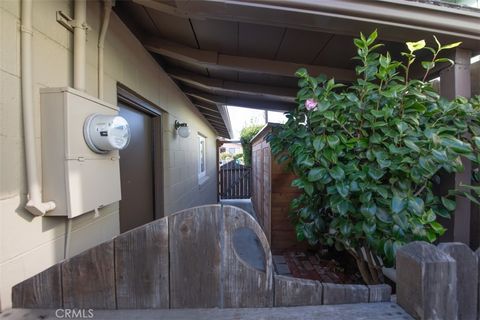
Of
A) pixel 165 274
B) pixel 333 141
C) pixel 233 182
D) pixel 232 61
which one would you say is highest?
pixel 232 61

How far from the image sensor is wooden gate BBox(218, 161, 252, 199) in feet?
35.3

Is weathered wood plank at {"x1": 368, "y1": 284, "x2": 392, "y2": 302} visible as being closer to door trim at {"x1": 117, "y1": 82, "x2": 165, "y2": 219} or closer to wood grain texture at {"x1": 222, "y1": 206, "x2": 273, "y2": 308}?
wood grain texture at {"x1": 222, "y1": 206, "x2": 273, "y2": 308}

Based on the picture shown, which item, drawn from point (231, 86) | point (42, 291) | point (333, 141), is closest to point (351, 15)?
point (333, 141)

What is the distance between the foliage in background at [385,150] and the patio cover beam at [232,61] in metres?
0.97

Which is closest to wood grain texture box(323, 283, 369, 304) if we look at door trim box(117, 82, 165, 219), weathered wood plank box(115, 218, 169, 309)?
weathered wood plank box(115, 218, 169, 309)

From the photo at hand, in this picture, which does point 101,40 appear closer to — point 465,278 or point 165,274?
point 165,274

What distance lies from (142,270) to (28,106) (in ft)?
2.67

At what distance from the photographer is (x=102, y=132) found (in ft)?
4.58

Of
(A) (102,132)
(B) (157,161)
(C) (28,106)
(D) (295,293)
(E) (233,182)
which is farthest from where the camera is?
(E) (233,182)

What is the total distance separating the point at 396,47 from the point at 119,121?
79.3 inches

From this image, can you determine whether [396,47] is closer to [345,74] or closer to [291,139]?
[345,74]

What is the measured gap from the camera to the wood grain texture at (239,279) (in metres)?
0.87

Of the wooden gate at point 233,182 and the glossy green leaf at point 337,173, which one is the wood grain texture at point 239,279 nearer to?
the glossy green leaf at point 337,173

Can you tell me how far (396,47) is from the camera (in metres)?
2.08
